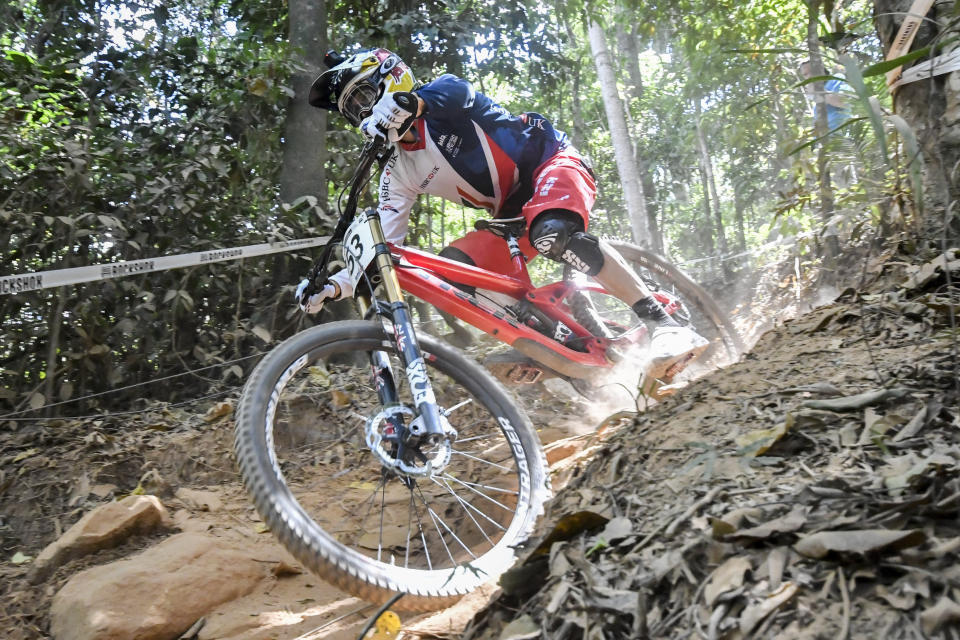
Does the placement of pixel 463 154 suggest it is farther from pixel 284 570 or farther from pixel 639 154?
pixel 639 154

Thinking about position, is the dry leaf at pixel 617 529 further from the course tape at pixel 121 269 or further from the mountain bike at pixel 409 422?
the course tape at pixel 121 269

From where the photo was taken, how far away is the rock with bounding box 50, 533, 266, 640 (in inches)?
88.7

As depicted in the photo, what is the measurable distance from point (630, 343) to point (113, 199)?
3.39 meters

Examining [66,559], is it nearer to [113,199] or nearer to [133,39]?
[113,199]

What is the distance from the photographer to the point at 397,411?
8.16 feet

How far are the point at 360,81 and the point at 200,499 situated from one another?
197 centimetres

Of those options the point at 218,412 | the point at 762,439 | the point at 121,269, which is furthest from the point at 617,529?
the point at 121,269

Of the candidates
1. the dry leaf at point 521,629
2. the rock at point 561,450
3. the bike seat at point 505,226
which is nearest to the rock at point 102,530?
the rock at point 561,450

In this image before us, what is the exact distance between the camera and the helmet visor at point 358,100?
3070mm

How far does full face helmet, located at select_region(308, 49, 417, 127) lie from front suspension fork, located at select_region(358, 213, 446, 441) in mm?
586

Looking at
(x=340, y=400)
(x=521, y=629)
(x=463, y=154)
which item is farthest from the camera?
(x=340, y=400)

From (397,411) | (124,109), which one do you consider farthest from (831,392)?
(124,109)

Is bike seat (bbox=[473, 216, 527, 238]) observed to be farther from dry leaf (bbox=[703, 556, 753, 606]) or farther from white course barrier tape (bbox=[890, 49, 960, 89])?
dry leaf (bbox=[703, 556, 753, 606])

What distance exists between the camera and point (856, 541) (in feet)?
3.30
